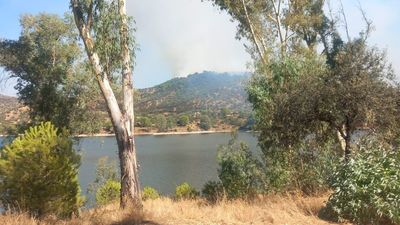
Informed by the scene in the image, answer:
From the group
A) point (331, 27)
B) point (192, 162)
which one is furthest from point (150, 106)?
point (331, 27)

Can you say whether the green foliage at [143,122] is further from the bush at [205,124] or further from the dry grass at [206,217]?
the dry grass at [206,217]

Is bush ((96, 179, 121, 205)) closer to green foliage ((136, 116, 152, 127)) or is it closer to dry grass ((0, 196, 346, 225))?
dry grass ((0, 196, 346, 225))

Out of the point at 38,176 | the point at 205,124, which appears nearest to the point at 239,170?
the point at 38,176

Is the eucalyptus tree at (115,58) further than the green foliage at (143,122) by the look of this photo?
No

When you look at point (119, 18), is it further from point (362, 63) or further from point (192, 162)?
point (192, 162)

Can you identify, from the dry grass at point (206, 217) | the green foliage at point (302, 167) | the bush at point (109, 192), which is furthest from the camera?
the bush at point (109, 192)

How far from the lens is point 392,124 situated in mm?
11922

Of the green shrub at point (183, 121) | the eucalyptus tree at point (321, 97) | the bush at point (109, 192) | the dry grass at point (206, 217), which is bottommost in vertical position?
the bush at point (109, 192)

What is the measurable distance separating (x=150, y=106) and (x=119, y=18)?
497 feet

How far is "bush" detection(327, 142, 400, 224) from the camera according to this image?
786cm

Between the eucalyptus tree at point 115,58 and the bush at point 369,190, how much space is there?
489 centimetres

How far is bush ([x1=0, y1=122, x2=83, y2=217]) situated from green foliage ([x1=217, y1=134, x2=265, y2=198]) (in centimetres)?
668

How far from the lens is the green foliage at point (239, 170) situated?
15.6m

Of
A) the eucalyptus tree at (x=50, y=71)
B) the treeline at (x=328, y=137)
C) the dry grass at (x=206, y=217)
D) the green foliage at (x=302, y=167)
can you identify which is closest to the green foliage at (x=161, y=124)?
the eucalyptus tree at (x=50, y=71)
